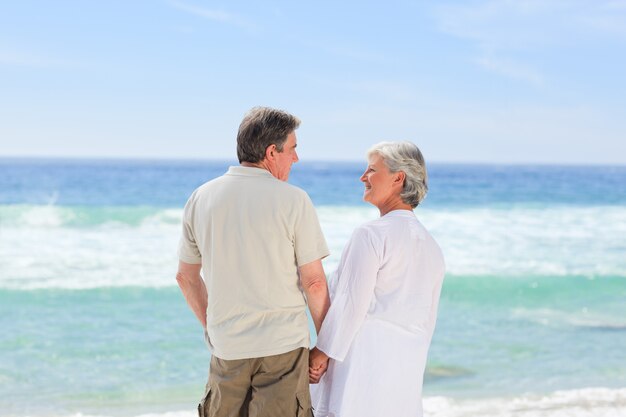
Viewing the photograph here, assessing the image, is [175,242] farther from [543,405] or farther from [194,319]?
[543,405]

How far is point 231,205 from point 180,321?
207 inches

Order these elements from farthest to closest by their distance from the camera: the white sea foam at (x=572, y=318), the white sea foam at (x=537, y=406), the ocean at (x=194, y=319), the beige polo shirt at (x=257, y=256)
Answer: the white sea foam at (x=572, y=318) → the ocean at (x=194, y=319) → the white sea foam at (x=537, y=406) → the beige polo shirt at (x=257, y=256)

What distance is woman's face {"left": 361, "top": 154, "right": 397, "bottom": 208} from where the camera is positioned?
7.86ft

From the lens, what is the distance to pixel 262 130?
2.24m

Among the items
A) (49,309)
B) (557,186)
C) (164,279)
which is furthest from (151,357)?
(557,186)

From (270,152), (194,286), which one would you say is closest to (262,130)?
(270,152)

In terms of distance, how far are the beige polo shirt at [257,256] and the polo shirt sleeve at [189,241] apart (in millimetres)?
85

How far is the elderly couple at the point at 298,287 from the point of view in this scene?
221 centimetres

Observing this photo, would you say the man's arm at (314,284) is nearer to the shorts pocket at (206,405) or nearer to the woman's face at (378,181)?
the woman's face at (378,181)

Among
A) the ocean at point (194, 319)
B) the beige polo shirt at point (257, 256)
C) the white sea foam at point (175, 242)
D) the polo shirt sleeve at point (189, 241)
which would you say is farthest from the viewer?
the white sea foam at point (175, 242)

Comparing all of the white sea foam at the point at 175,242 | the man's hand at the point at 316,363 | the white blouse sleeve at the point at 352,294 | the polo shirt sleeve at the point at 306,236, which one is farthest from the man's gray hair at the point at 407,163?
the white sea foam at the point at 175,242

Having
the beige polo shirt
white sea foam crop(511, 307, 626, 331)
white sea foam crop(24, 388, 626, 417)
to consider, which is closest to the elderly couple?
the beige polo shirt

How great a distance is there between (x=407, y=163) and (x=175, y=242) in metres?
11.5

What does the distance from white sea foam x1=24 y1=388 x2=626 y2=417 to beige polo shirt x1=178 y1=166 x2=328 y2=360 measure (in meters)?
2.46
